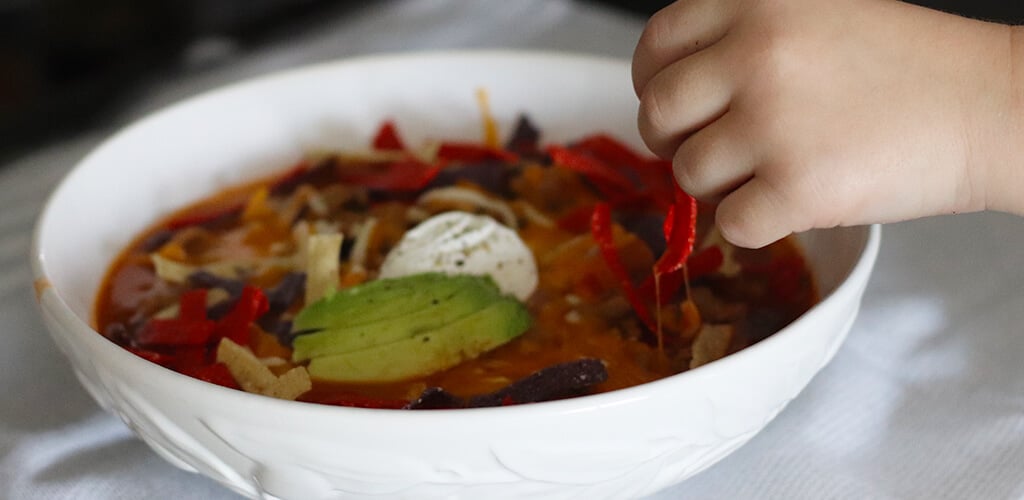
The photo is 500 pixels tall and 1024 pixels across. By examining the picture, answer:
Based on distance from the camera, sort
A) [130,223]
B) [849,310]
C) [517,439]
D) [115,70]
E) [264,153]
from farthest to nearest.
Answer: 1. [115,70]
2. [264,153]
3. [130,223]
4. [849,310]
5. [517,439]

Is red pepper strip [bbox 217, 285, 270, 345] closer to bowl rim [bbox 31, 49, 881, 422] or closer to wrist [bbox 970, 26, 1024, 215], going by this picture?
bowl rim [bbox 31, 49, 881, 422]

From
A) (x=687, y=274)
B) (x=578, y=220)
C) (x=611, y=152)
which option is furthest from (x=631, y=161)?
(x=687, y=274)

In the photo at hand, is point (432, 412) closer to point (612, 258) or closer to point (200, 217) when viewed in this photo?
point (612, 258)

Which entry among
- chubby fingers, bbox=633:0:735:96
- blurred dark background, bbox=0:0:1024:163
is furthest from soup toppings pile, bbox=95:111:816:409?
blurred dark background, bbox=0:0:1024:163

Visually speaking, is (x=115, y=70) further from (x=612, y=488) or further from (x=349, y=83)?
(x=612, y=488)

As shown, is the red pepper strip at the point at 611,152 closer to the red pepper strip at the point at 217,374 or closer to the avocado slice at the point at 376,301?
the avocado slice at the point at 376,301

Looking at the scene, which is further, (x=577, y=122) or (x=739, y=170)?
(x=577, y=122)

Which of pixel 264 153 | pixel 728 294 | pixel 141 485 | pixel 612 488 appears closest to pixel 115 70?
pixel 264 153
